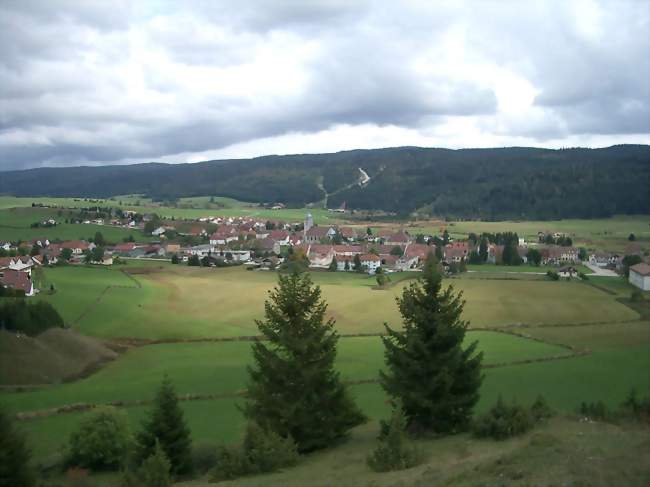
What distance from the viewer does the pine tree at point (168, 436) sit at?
59.1ft

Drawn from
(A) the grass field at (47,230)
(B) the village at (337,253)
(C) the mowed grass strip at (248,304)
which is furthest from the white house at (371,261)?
(A) the grass field at (47,230)

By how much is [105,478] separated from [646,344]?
30258 mm

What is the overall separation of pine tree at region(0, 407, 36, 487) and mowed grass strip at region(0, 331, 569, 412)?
14113 mm

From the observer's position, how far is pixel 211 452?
19.2 metres

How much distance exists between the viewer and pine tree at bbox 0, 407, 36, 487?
13.0 meters

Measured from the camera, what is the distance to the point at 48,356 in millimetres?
34406

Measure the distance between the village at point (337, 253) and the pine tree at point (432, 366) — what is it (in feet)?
158

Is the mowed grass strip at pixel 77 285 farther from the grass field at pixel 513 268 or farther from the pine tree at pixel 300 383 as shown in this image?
the grass field at pixel 513 268

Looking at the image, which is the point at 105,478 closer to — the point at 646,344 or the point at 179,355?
the point at 179,355

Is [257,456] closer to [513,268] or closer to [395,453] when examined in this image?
[395,453]

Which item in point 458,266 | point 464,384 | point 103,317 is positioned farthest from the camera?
point 458,266

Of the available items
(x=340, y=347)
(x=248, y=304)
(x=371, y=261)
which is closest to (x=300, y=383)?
(x=340, y=347)

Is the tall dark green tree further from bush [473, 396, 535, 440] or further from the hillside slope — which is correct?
bush [473, 396, 535, 440]

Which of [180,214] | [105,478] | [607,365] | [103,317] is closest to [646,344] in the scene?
[607,365]
